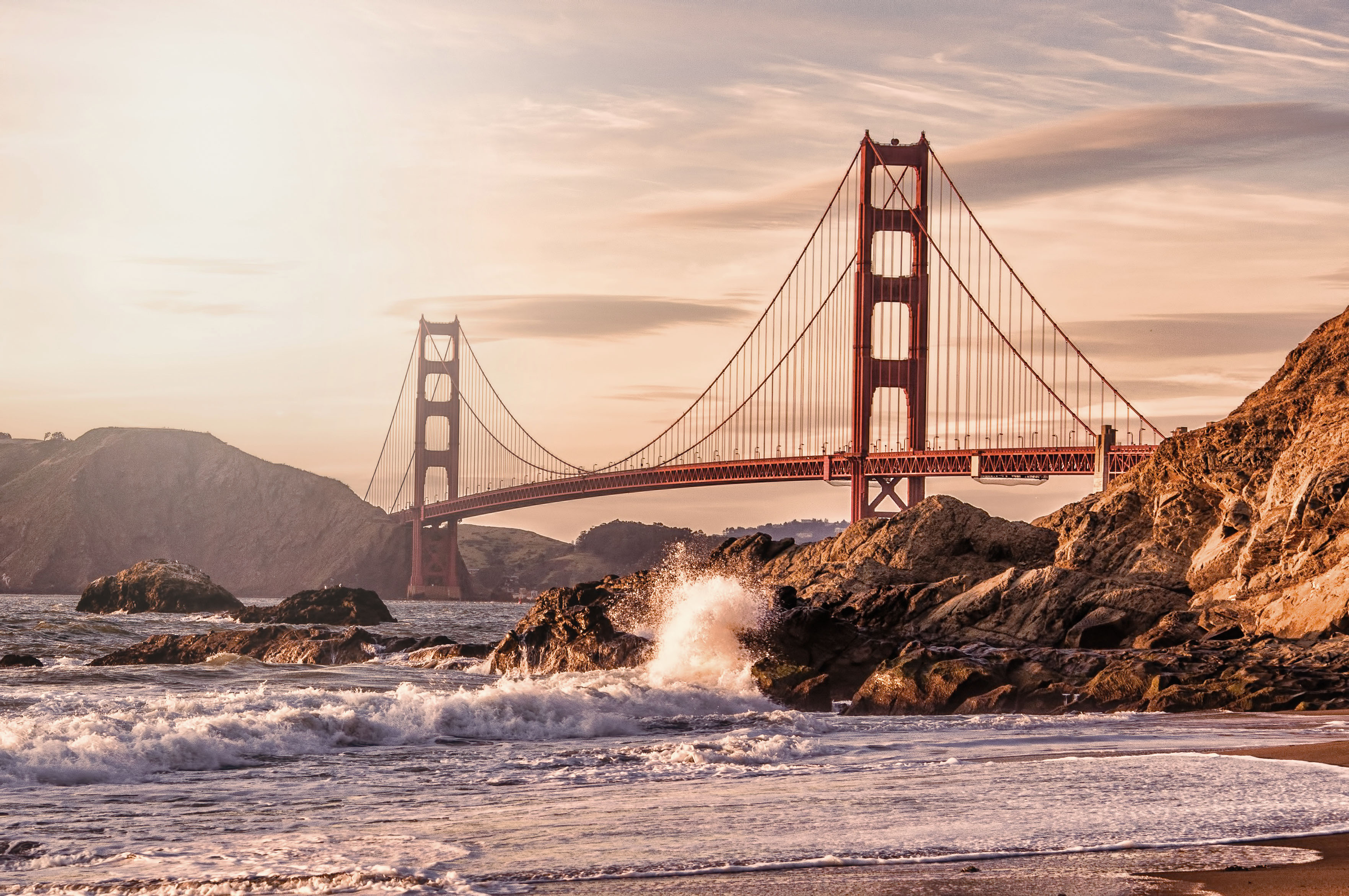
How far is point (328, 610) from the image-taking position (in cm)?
5469

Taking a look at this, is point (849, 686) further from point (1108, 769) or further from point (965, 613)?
point (1108, 769)

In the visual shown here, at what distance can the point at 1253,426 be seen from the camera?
28.0 meters

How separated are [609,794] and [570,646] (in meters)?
13.0

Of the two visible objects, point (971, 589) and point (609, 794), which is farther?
point (971, 589)

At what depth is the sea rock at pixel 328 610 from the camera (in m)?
53.5

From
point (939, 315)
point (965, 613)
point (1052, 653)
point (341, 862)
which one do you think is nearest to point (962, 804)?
point (341, 862)

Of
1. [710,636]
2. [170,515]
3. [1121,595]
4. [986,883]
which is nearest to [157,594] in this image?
[710,636]

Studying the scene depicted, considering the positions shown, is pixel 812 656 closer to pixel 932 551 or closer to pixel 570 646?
pixel 570 646

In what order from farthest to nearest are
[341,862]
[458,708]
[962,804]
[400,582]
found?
[400,582] → [458,708] → [962,804] → [341,862]

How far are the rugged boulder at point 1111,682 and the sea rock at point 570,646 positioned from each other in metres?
5.50

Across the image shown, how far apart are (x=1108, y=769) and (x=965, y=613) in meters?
11.7

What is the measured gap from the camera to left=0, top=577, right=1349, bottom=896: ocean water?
24.6 feet

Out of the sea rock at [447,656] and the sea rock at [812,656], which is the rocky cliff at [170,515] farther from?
the sea rock at [812,656]

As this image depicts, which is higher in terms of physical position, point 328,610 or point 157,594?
point 328,610
